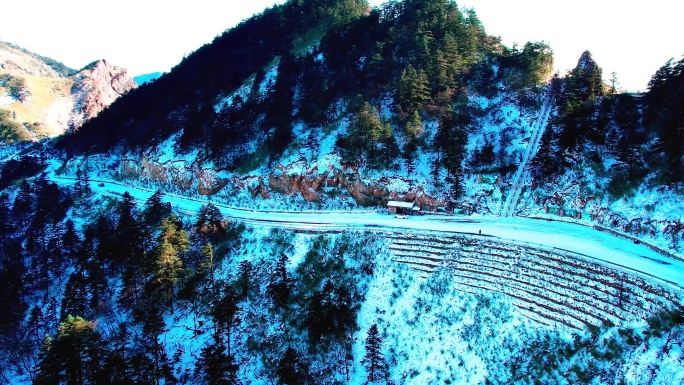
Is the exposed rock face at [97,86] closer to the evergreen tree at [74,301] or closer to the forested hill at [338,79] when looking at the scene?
the forested hill at [338,79]

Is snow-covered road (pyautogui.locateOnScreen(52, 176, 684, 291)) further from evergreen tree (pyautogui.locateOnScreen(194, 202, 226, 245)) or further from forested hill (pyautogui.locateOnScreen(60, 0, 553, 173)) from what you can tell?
forested hill (pyautogui.locateOnScreen(60, 0, 553, 173))

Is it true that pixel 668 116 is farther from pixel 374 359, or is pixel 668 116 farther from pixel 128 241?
pixel 128 241

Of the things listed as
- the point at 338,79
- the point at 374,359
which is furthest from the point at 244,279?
the point at 338,79

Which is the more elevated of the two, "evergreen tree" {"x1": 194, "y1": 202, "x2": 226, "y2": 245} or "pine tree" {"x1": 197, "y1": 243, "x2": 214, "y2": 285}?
"evergreen tree" {"x1": 194, "y1": 202, "x2": 226, "y2": 245}

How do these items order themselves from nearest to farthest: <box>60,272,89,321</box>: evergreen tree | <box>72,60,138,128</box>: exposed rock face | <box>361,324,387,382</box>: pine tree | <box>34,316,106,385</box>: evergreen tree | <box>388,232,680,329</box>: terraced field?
<box>388,232,680,329</box>: terraced field
<box>361,324,387,382</box>: pine tree
<box>34,316,106,385</box>: evergreen tree
<box>60,272,89,321</box>: evergreen tree
<box>72,60,138,128</box>: exposed rock face

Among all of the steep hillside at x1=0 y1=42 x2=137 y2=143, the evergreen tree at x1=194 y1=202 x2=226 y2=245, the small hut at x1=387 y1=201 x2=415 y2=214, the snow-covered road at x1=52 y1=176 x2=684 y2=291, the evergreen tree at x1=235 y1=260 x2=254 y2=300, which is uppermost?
the steep hillside at x1=0 y1=42 x2=137 y2=143

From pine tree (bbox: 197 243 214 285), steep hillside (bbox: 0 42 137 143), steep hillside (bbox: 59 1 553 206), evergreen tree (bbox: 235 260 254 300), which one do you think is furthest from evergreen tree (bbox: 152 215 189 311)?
steep hillside (bbox: 0 42 137 143)
